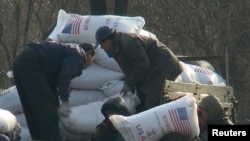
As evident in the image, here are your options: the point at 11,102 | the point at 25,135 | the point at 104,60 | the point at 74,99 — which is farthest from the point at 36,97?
the point at 104,60

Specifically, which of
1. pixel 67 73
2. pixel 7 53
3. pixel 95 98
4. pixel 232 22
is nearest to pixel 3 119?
pixel 67 73

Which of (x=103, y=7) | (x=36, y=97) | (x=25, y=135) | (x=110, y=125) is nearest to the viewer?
(x=110, y=125)

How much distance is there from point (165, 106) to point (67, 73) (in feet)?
5.36

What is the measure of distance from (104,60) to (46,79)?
85cm

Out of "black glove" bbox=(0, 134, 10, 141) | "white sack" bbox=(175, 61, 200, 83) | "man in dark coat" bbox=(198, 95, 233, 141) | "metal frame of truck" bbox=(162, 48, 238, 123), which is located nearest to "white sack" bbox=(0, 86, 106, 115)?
"white sack" bbox=(175, 61, 200, 83)

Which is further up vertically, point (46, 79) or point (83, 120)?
point (46, 79)

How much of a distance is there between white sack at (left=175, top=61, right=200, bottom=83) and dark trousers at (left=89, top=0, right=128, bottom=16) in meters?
5.27

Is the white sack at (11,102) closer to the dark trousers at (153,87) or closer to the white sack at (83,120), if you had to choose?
the white sack at (83,120)

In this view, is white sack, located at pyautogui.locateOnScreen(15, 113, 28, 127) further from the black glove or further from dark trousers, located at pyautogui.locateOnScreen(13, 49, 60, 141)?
the black glove

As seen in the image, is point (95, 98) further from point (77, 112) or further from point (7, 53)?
point (7, 53)

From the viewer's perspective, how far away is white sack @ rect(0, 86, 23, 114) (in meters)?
9.42

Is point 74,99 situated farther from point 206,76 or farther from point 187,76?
point 206,76

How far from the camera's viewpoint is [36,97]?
28.3 feet

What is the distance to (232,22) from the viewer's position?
587 inches
